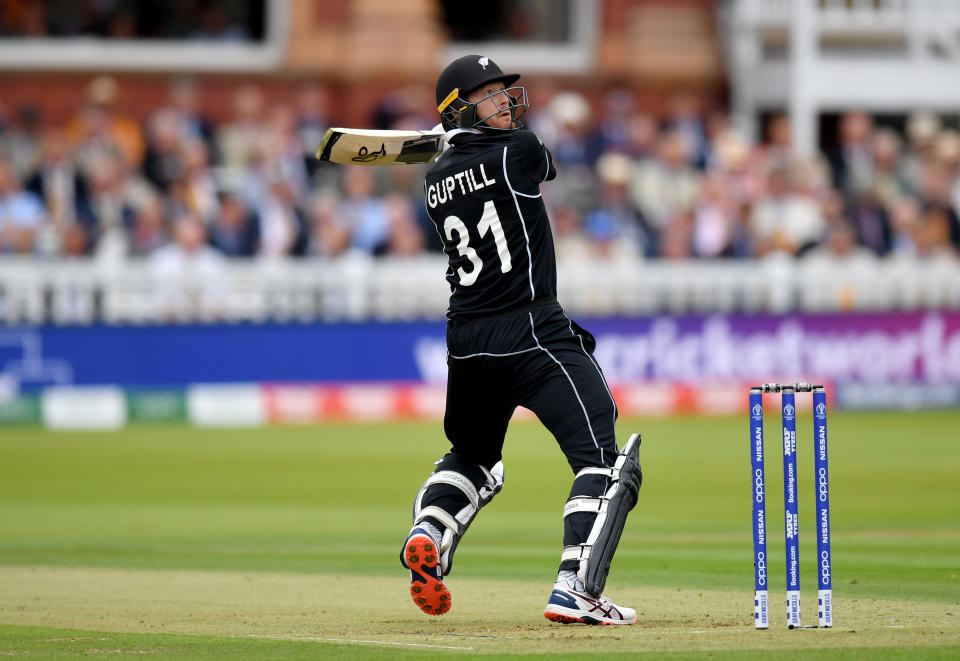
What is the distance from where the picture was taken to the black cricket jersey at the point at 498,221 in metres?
6.78

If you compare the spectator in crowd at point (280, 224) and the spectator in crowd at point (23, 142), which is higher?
the spectator in crowd at point (23, 142)

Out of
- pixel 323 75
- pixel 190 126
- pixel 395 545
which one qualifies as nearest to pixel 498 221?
pixel 395 545

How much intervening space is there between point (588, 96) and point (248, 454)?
1077 centimetres

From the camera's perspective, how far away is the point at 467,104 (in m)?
6.90

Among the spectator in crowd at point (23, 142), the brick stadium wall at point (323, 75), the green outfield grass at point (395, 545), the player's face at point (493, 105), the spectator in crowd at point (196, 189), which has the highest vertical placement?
the brick stadium wall at point (323, 75)

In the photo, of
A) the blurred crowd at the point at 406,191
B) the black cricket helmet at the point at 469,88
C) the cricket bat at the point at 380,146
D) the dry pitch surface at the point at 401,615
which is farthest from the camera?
the blurred crowd at the point at 406,191

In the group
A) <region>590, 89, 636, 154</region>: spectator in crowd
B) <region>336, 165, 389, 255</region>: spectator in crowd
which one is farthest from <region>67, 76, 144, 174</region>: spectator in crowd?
<region>590, 89, 636, 154</region>: spectator in crowd

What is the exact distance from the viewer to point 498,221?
6.80 m

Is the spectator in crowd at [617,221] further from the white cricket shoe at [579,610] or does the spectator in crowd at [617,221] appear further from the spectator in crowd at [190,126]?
the white cricket shoe at [579,610]

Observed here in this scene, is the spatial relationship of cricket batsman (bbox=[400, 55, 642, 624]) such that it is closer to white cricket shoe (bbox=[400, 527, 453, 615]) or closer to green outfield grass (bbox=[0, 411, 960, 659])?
white cricket shoe (bbox=[400, 527, 453, 615])

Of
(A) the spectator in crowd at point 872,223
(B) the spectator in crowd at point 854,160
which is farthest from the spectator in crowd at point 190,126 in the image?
(B) the spectator in crowd at point 854,160

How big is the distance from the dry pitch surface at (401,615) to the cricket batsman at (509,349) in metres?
0.26

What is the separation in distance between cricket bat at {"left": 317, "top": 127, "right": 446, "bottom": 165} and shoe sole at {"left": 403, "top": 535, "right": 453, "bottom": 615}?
153 centimetres

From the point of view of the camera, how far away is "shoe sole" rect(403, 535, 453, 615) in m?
6.71
